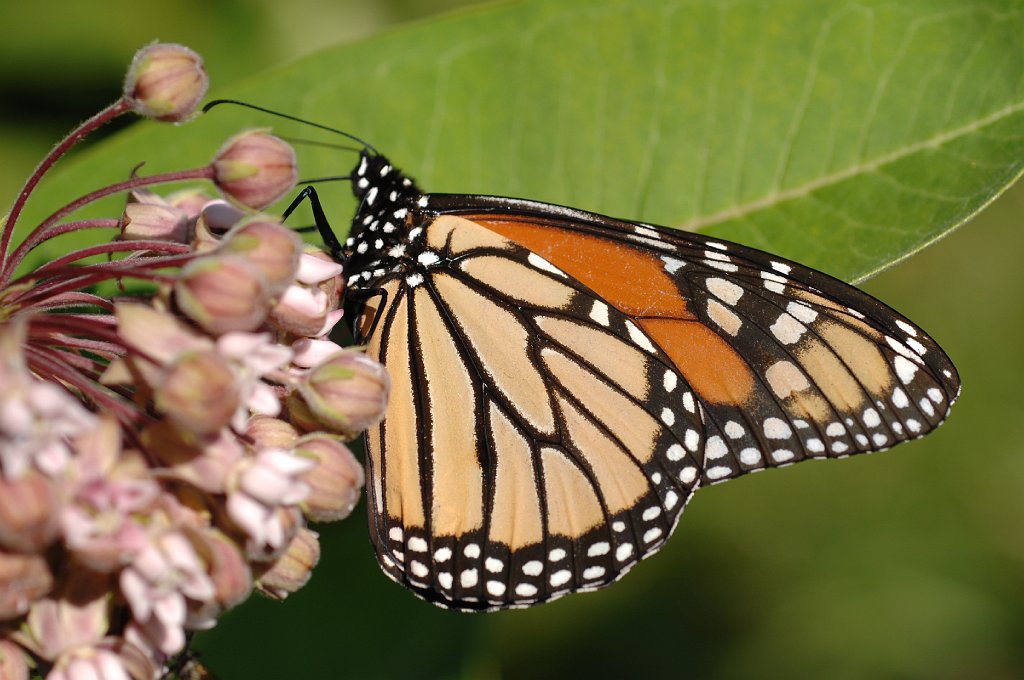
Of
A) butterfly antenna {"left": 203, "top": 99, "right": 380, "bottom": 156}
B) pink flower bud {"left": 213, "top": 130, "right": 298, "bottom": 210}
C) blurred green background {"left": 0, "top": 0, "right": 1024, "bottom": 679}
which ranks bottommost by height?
blurred green background {"left": 0, "top": 0, "right": 1024, "bottom": 679}

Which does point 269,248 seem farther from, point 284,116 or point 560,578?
point 560,578

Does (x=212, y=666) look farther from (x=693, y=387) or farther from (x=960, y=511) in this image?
(x=960, y=511)

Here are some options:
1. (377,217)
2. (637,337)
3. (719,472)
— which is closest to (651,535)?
(719,472)

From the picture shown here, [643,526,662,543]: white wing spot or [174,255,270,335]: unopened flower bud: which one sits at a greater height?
[174,255,270,335]: unopened flower bud

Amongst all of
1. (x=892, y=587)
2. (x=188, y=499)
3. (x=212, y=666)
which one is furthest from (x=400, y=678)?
(x=892, y=587)

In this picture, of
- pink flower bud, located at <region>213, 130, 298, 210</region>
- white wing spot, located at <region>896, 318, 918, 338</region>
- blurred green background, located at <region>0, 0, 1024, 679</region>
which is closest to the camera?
pink flower bud, located at <region>213, 130, 298, 210</region>

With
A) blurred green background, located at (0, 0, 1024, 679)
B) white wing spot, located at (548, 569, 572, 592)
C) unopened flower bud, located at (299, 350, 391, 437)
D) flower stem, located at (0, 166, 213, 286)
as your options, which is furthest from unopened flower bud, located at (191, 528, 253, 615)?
blurred green background, located at (0, 0, 1024, 679)

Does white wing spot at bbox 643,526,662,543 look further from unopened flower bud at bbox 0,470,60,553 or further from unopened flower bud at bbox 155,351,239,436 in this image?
unopened flower bud at bbox 0,470,60,553
